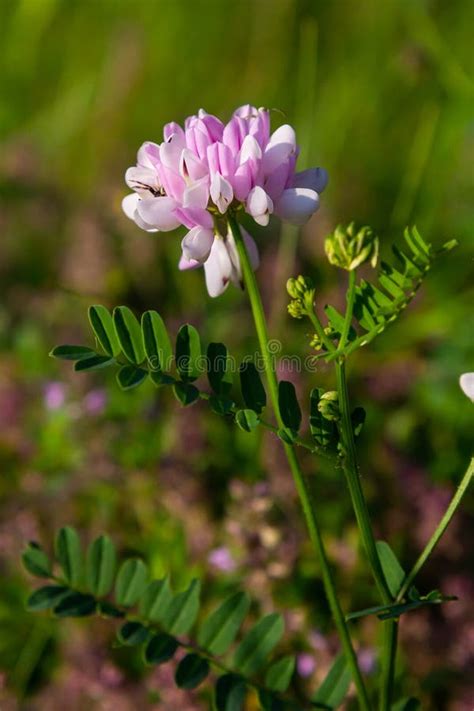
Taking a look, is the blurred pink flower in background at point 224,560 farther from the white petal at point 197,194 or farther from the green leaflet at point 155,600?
the white petal at point 197,194

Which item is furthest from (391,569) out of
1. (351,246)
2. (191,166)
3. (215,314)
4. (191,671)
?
(215,314)

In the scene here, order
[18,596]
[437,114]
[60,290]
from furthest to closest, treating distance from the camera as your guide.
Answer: [437,114], [60,290], [18,596]

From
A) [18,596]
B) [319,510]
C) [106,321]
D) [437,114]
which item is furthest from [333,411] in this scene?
[437,114]

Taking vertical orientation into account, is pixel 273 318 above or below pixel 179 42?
below

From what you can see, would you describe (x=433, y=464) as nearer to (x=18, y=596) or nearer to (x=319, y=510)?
(x=319, y=510)

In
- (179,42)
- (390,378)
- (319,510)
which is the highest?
(179,42)

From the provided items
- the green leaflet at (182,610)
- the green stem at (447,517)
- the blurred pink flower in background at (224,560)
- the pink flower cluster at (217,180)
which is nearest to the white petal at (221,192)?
the pink flower cluster at (217,180)

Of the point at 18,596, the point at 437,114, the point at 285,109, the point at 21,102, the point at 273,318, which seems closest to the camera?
the point at 18,596

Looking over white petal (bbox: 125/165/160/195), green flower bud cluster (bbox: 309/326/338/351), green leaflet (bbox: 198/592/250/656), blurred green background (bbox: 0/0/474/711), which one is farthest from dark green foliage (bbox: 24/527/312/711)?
white petal (bbox: 125/165/160/195)
